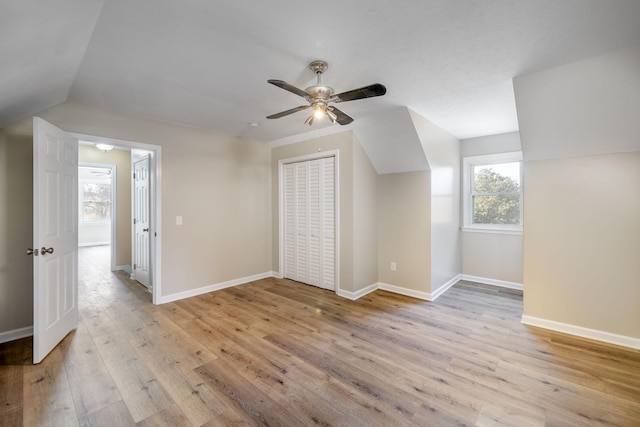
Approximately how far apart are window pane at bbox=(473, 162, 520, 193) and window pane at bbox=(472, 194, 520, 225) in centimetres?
12

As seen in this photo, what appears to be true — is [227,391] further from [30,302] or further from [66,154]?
[66,154]

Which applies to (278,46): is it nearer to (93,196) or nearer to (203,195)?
(203,195)

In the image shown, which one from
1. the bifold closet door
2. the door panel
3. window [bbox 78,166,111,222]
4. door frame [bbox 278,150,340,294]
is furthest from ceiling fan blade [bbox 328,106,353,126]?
window [bbox 78,166,111,222]

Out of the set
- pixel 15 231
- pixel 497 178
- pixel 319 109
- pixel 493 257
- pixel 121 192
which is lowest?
pixel 493 257

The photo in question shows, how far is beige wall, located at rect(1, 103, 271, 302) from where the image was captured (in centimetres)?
337

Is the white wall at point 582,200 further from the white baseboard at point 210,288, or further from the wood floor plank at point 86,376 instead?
the wood floor plank at point 86,376

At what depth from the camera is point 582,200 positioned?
110 inches

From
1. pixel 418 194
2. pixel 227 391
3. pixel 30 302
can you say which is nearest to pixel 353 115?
pixel 418 194

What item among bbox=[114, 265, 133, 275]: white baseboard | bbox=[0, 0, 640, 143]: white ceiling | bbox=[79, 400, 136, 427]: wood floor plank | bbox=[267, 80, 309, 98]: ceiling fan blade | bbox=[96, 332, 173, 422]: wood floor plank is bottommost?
bbox=[79, 400, 136, 427]: wood floor plank

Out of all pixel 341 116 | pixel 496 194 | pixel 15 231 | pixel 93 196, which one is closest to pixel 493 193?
pixel 496 194

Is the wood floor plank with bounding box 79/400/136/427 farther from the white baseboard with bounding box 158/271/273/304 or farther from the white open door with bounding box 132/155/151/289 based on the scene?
the white open door with bounding box 132/155/151/289

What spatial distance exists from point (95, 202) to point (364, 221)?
969 centimetres

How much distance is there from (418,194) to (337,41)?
2592 millimetres

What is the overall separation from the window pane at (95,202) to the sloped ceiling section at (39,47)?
26.1 feet
